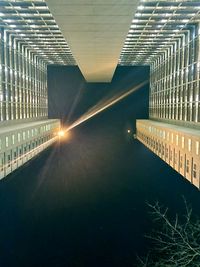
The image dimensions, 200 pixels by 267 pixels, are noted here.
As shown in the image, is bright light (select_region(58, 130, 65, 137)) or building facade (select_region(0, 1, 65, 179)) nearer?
building facade (select_region(0, 1, 65, 179))

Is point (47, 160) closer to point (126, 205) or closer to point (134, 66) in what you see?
point (126, 205)

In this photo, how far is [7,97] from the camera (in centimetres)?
5197

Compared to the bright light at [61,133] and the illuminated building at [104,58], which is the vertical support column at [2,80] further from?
the bright light at [61,133]

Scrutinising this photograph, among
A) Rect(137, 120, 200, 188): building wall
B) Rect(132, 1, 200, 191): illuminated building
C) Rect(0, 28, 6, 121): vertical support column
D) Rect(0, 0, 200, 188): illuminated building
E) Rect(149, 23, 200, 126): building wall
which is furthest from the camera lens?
Rect(0, 28, 6, 121): vertical support column

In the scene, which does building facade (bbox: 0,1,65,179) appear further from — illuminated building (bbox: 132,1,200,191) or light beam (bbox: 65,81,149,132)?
illuminated building (bbox: 132,1,200,191)

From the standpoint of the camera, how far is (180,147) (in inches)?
1358

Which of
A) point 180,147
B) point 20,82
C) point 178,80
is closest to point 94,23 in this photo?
point 180,147

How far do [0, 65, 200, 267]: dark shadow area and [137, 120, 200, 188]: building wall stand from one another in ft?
46.5

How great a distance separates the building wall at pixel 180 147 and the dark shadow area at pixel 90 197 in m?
14.2

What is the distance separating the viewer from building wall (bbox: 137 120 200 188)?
29278 mm

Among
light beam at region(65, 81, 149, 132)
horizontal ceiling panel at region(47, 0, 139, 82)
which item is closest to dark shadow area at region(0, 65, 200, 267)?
light beam at region(65, 81, 149, 132)

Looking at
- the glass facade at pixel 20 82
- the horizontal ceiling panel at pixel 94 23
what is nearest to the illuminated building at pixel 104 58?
the horizontal ceiling panel at pixel 94 23

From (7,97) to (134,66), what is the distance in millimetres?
34670

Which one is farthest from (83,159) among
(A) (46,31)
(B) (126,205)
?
(A) (46,31)
